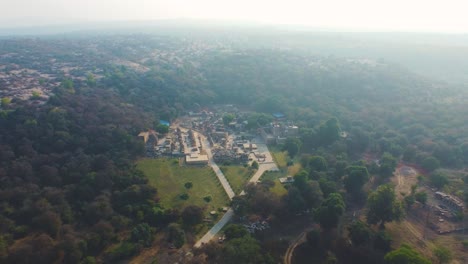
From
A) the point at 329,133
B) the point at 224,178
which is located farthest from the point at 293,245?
the point at 329,133

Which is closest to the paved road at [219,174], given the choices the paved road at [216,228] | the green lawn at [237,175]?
the green lawn at [237,175]

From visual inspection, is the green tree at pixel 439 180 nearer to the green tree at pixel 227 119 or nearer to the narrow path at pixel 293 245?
the narrow path at pixel 293 245

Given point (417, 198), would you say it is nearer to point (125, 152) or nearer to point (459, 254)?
point (459, 254)

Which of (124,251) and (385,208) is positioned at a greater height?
(385,208)

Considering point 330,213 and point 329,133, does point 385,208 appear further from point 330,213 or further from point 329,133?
point 329,133

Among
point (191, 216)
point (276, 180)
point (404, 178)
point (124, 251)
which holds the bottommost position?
point (276, 180)

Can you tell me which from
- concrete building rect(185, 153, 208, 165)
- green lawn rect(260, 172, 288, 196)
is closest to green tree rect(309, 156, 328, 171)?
green lawn rect(260, 172, 288, 196)

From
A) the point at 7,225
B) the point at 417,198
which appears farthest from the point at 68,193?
the point at 417,198
